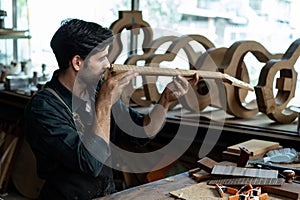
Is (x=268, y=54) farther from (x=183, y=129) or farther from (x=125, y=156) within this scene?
(x=125, y=156)

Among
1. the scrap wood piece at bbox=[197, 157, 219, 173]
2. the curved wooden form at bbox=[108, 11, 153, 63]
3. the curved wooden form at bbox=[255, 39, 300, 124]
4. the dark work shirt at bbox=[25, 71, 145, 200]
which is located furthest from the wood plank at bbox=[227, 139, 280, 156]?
the curved wooden form at bbox=[108, 11, 153, 63]

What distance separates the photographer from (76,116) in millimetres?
2080

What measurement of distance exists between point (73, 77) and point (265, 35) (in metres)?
1.81

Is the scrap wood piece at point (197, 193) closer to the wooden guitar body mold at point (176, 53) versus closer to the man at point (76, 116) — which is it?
the man at point (76, 116)

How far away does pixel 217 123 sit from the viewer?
2877 mm

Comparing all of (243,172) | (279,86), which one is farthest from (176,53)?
(243,172)

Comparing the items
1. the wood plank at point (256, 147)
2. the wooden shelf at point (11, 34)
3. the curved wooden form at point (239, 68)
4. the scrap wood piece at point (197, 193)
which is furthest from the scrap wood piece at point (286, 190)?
the wooden shelf at point (11, 34)

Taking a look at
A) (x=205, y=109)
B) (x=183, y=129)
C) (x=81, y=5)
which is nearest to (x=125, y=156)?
(x=183, y=129)

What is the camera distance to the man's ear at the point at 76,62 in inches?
80.0

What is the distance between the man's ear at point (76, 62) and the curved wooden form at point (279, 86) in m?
1.11

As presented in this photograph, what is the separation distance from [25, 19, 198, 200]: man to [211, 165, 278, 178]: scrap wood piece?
437mm

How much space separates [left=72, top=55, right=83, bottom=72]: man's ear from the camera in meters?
2.03

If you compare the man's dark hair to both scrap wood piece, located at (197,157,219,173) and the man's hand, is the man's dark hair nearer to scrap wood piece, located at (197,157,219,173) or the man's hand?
the man's hand

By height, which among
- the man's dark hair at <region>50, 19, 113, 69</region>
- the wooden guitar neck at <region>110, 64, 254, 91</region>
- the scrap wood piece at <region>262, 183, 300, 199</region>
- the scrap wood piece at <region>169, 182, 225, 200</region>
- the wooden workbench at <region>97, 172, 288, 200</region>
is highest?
the man's dark hair at <region>50, 19, 113, 69</region>
